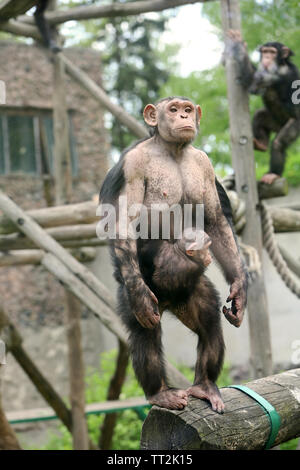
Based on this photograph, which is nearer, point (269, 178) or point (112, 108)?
point (269, 178)

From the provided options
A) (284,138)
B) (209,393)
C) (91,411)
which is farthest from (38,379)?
(209,393)

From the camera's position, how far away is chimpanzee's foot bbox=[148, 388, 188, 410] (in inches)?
83.0

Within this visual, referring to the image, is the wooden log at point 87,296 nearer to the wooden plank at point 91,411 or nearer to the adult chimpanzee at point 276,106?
the wooden plank at point 91,411

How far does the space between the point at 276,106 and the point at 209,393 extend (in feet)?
10.5

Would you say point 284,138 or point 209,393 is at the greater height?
point 284,138

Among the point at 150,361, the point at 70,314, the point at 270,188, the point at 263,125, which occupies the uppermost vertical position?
the point at 263,125

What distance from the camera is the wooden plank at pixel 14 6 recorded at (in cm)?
332

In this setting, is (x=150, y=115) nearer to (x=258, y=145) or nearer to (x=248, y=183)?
(x=248, y=183)

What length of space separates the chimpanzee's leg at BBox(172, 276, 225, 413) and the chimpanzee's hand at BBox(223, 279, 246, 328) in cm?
7

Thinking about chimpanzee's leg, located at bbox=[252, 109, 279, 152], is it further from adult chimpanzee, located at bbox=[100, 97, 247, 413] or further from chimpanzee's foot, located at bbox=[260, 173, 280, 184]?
adult chimpanzee, located at bbox=[100, 97, 247, 413]

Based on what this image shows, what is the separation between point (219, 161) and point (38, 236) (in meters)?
6.11

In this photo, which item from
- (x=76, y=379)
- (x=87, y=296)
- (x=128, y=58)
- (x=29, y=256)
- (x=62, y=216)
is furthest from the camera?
(x=128, y=58)

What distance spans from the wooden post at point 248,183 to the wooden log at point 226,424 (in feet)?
5.54

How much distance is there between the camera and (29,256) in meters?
5.48
